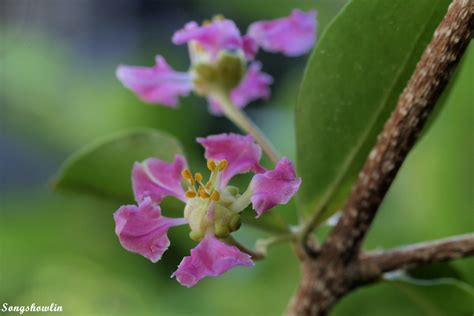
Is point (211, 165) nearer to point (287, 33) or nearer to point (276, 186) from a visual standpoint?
point (276, 186)

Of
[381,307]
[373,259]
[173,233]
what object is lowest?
[381,307]

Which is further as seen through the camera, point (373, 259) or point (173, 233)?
point (173, 233)

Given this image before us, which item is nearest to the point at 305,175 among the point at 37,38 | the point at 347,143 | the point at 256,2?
the point at 347,143

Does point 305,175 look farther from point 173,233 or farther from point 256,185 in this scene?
point 173,233

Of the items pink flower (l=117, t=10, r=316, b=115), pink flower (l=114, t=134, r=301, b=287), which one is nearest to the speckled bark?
pink flower (l=114, t=134, r=301, b=287)

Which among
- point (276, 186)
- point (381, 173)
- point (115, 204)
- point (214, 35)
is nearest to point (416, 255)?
point (381, 173)

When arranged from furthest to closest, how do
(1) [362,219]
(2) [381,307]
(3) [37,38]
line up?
1. (3) [37,38]
2. (2) [381,307]
3. (1) [362,219]

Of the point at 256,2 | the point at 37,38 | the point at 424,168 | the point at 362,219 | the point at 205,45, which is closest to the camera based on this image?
the point at 362,219
